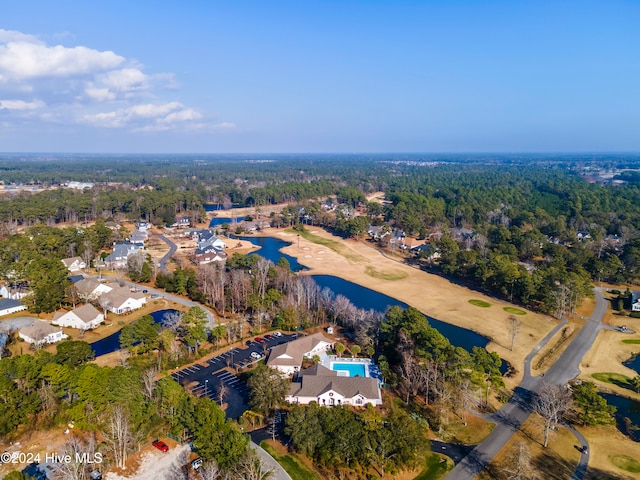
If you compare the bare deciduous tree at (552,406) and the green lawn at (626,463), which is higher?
the bare deciduous tree at (552,406)

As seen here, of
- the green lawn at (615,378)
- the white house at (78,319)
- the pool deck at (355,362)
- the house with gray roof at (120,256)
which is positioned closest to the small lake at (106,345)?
the white house at (78,319)

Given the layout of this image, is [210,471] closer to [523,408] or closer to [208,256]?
[523,408]

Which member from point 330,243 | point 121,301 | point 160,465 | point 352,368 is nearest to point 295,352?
point 352,368

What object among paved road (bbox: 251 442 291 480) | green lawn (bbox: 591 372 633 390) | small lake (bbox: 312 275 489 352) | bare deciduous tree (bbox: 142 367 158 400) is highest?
bare deciduous tree (bbox: 142 367 158 400)

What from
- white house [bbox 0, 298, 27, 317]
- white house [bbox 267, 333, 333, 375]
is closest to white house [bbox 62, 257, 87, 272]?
white house [bbox 0, 298, 27, 317]

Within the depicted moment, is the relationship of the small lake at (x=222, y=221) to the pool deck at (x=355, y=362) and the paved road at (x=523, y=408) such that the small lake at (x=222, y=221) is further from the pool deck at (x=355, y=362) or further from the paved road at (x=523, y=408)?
the paved road at (x=523, y=408)

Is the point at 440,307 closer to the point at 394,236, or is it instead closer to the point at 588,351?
the point at 588,351

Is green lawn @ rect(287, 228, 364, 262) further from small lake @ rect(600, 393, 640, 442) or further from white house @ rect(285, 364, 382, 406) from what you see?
small lake @ rect(600, 393, 640, 442)

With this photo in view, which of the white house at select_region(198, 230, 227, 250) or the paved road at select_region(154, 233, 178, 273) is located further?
the white house at select_region(198, 230, 227, 250)
